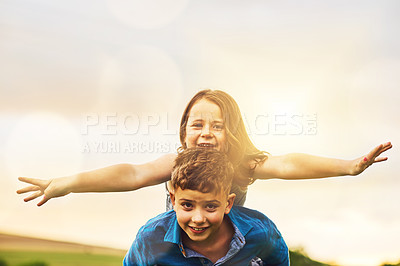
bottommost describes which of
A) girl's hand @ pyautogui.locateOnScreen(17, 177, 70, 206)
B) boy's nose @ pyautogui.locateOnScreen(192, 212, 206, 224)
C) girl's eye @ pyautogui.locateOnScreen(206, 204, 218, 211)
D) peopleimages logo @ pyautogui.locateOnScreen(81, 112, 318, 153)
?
boy's nose @ pyautogui.locateOnScreen(192, 212, 206, 224)

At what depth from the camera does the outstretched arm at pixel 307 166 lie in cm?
250

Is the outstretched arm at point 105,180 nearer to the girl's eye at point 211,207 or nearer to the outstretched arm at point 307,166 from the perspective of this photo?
the girl's eye at point 211,207

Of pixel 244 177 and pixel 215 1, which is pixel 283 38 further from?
pixel 244 177

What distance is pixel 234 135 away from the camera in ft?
8.78

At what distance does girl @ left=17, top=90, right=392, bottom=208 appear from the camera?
2.61 meters

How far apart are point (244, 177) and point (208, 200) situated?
30 centimetres

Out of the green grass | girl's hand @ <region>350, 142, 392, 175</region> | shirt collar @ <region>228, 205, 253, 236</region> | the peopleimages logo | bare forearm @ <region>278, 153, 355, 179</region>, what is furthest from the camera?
the green grass

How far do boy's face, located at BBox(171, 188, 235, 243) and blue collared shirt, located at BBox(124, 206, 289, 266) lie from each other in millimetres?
99

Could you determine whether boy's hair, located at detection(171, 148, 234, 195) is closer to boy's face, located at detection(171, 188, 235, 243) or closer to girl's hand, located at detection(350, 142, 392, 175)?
boy's face, located at detection(171, 188, 235, 243)

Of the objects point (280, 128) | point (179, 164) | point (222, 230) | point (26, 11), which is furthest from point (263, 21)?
point (26, 11)

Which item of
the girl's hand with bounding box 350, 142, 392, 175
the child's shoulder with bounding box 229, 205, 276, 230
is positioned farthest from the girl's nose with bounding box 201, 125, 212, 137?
the girl's hand with bounding box 350, 142, 392, 175

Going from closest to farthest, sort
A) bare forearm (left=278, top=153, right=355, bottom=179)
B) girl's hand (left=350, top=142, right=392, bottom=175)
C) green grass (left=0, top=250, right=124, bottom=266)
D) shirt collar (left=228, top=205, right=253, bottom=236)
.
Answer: girl's hand (left=350, top=142, right=392, bottom=175)
bare forearm (left=278, top=153, right=355, bottom=179)
shirt collar (left=228, top=205, right=253, bottom=236)
green grass (left=0, top=250, right=124, bottom=266)

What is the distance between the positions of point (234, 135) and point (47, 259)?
5.29ft

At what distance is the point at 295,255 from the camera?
3197mm
